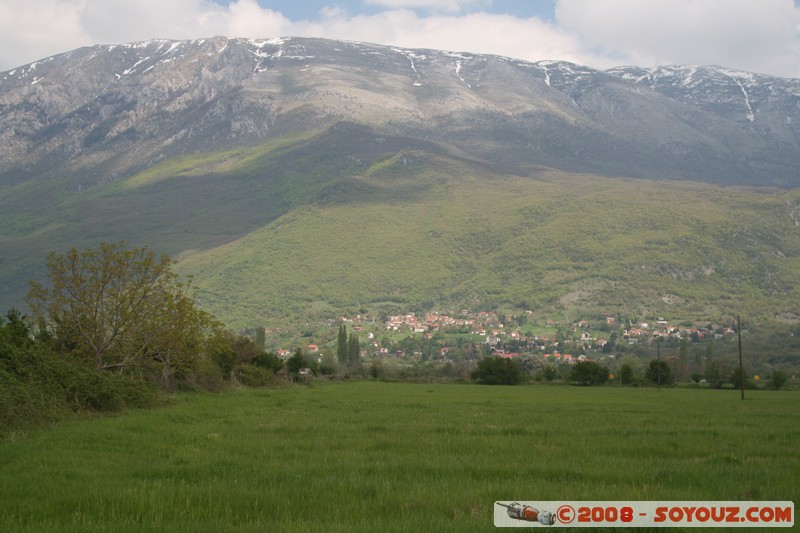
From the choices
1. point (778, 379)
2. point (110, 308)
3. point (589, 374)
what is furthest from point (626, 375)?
point (110, 308)

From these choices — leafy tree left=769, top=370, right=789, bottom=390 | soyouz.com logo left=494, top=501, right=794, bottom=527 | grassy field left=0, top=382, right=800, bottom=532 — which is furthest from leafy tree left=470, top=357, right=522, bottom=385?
soyouz.com logo left=494, top=501, right=794, bottom=527

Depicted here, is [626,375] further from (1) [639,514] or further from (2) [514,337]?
(1) [639,514]

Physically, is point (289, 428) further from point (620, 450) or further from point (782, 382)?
point (782, 382)

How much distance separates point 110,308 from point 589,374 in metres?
72.5

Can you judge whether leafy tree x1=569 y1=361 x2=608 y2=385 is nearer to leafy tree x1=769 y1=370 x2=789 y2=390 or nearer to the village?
leafy tree x1=769 y1=370 x2=789 y2=390

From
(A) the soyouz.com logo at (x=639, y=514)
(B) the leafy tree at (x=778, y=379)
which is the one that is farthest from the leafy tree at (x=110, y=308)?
(B) the leafy tree at (x=778, y=379)

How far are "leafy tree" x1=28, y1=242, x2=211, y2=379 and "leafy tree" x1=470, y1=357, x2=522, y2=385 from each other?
209 ft

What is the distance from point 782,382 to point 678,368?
28.4m

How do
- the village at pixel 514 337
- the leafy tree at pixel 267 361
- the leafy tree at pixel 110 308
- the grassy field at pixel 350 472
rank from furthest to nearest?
the village at pixel 514 337 → the leafy tree at pixel 267 361 → the leafy tree at pixel 110 308 → the grassy field at pixel 350 472

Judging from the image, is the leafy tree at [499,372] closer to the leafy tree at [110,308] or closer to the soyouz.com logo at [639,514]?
the leafy tree at [110,308]

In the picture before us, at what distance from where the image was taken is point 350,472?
1299 cm

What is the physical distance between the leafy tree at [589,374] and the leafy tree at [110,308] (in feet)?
221

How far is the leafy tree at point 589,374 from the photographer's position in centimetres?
9550

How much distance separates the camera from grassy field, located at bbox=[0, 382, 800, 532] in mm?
9812
